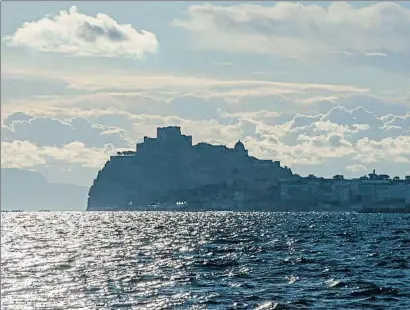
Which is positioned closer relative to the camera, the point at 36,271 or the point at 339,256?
the point at 36,271

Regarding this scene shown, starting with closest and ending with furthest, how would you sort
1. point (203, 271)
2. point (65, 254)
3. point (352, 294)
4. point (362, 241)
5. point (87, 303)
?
point (87, 303), point (352, 294), point (203, 271), point (65, 254), point (362, 241)

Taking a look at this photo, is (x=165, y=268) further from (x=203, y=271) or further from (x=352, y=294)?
(x=352, y=294)

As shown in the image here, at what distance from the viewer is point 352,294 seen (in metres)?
62.3

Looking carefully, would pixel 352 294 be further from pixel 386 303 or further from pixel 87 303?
pixel 87 303

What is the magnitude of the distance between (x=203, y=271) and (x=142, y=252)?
1143 inches

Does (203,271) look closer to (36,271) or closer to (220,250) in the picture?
(36,271)

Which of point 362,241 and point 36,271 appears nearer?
point 36,271

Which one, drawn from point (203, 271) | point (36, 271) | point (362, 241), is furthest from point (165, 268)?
point (362, 241)

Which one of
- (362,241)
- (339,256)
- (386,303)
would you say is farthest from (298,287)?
(362,241)

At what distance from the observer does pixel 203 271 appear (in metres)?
80.2

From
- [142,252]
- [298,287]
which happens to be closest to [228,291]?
[298,287]

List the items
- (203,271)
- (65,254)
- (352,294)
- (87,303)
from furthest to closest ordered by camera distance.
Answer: (65,254)
(203,271)
(352,294)
(87,303)

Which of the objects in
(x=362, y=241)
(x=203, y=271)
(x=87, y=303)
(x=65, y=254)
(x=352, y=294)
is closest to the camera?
(x=87, y=303)

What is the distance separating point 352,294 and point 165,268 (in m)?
25.9
